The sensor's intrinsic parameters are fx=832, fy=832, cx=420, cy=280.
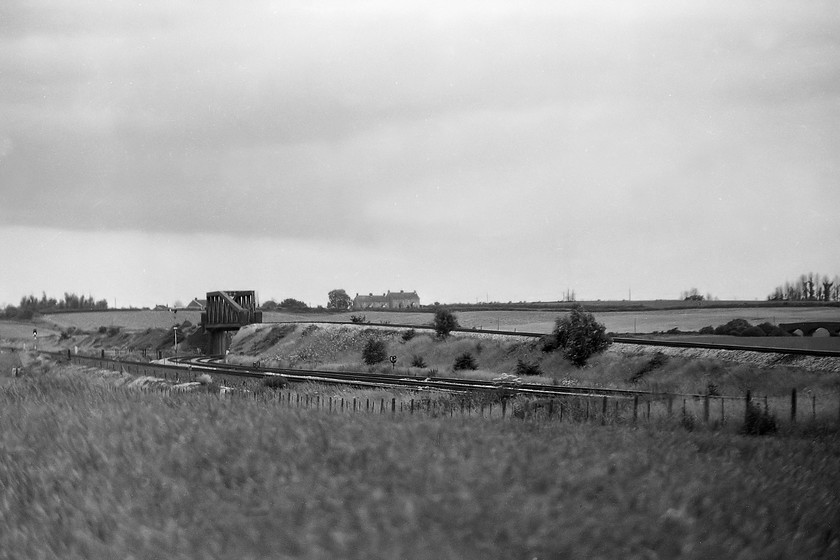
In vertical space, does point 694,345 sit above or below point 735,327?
below

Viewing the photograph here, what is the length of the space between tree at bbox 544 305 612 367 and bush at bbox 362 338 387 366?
21.7m

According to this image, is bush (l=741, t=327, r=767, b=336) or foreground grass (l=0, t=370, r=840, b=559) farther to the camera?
bush (l=741, t=327, r=767, b=336)

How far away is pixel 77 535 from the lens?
7.31m

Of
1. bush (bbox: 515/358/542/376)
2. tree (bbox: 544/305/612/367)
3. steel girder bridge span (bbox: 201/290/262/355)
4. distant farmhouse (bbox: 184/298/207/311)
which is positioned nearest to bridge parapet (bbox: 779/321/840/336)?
tree (bbox: 544/305/612/367)

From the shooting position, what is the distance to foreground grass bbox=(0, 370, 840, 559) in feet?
19.3

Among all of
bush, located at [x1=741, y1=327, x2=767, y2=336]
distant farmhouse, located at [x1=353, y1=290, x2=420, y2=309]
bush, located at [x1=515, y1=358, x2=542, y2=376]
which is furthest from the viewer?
distant farmhouse, located at [x1=353, y1=290, x2=420, y2=309]

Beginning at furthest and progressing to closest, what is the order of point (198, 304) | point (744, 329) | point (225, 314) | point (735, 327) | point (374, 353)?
1. point (198, 304)
2. point (225, 314)
3. point (374, 353)
4. point (735, 327)
5. point (744, 329)

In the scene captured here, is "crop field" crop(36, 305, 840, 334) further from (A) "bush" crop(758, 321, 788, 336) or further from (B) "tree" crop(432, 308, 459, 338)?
(B) "tree" crop(432, 308, 459, 338)

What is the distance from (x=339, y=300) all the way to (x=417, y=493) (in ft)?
530

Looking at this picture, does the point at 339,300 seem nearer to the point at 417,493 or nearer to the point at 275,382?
the point at 275,382

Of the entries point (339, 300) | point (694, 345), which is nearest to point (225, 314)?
point (694, 345)

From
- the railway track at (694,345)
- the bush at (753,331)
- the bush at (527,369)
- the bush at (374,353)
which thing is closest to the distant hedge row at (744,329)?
the bush at (753,331)

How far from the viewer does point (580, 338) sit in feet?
177

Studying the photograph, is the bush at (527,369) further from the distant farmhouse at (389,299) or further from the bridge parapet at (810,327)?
the distant farmhouse at (389,299)
